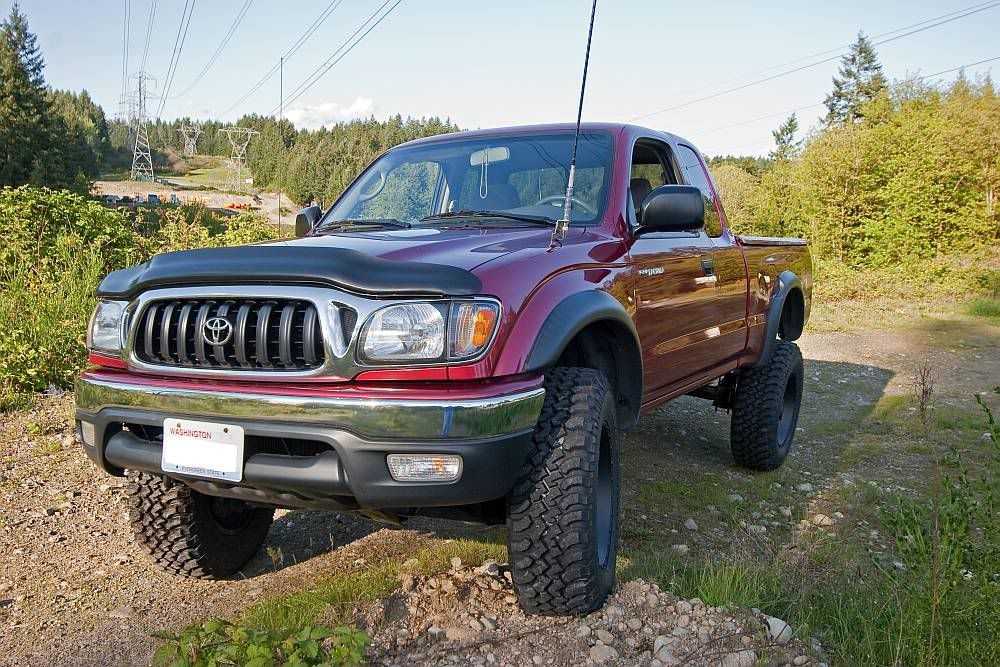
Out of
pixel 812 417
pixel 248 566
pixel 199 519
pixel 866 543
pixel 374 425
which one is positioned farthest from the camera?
pixel 812 417

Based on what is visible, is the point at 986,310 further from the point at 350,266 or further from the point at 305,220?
the point at 350,266

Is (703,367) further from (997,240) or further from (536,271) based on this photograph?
(997,240)

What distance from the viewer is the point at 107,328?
2.43 meters

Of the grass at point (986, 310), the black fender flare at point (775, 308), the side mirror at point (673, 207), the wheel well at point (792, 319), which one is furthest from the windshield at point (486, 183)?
the grass at point (986, 310)

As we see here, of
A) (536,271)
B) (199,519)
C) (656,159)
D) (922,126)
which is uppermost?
(922,126)

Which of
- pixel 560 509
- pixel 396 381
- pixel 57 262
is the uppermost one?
pixel 57 262

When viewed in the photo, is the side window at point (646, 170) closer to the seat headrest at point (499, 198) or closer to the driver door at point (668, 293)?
the driver door at point (668, 293)

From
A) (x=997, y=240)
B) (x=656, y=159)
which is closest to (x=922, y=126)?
(x=997, y=240)

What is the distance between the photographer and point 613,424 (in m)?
2.61

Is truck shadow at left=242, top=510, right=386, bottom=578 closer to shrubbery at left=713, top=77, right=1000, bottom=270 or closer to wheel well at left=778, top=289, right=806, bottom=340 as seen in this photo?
wheel well at left=778, top=289, right=806, bottom=340

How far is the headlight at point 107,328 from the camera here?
2.39 meters

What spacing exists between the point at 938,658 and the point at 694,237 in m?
2.17

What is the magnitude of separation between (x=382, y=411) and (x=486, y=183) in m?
1.68

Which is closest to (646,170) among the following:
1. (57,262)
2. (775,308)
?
(775,308)
